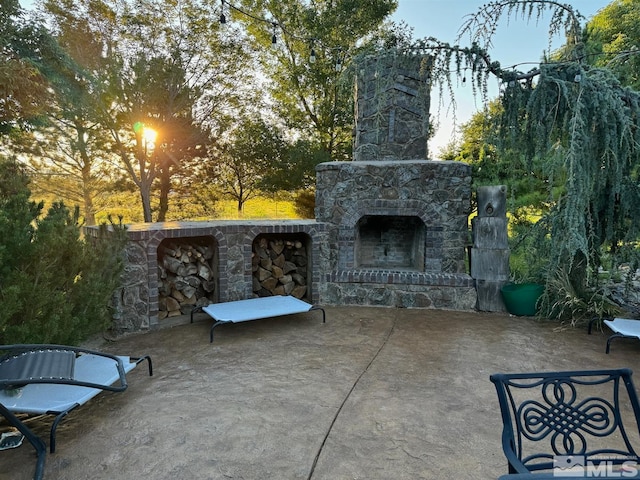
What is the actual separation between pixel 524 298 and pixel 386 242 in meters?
2.01

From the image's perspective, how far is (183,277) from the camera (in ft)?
15.1

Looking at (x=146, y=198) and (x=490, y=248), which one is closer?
(x=490, y=248)

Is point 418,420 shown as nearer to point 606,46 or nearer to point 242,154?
point 606,46

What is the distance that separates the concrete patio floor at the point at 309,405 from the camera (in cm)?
194

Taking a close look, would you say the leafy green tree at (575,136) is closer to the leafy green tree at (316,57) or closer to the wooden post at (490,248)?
the wooden post at (490,248)

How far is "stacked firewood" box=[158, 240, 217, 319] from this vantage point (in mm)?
4504

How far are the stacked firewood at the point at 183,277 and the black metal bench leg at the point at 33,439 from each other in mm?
2551

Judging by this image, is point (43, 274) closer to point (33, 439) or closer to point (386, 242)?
point (33, 439)

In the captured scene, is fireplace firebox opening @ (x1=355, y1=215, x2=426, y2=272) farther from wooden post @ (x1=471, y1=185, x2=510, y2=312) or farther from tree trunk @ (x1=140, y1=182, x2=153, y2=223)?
tree trunk @ (x1=140, y1=182, x2=153, y2=223)

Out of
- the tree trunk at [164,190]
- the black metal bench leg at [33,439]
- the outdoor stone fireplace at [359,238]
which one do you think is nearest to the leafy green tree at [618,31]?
the outdoor stone fireplace at [359,238]

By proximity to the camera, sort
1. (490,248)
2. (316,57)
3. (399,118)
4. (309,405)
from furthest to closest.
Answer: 1. (316,57)
2. (399,118)
3. (490,248)
4. (309,405)

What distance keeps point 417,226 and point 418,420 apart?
356cm

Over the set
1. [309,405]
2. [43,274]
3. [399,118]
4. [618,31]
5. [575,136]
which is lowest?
[309,405]

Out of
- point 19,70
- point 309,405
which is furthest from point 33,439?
point 19,70
